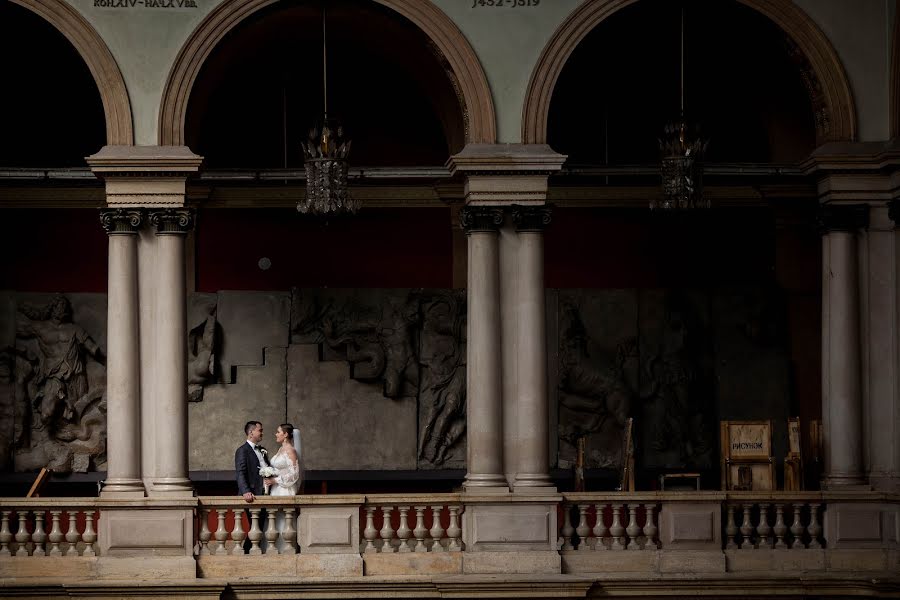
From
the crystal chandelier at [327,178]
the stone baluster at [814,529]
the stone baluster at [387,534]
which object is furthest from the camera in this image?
the stone baluster at [814,529]

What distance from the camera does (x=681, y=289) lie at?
19078mm

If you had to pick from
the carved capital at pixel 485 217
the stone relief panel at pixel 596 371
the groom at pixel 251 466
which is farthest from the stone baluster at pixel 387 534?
the stone relief panel at pixel 596 371

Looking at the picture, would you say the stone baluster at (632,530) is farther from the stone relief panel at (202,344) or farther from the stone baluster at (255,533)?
the stone relief panel at (202,344)

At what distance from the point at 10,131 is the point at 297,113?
314 cm

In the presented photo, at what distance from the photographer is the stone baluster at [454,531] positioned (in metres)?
15.8

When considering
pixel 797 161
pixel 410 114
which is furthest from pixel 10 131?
pixel 797 161

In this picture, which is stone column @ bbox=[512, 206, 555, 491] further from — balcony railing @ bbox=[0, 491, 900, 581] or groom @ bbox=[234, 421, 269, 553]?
groom @ bbox=[234, 421, 269, 553]

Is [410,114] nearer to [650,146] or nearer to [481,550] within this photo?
[650,146]

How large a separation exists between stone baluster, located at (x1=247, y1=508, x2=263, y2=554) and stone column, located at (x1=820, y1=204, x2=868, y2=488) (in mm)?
5258

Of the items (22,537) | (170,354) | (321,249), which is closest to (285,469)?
(170,354)

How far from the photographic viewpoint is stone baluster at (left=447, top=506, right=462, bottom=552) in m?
A: 15.8

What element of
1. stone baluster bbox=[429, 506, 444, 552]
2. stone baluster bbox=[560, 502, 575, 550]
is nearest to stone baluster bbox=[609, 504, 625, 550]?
stone baluster bbox=[560, 502, 575, 550]

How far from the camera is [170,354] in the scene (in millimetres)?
15727

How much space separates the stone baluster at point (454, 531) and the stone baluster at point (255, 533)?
1.70m
